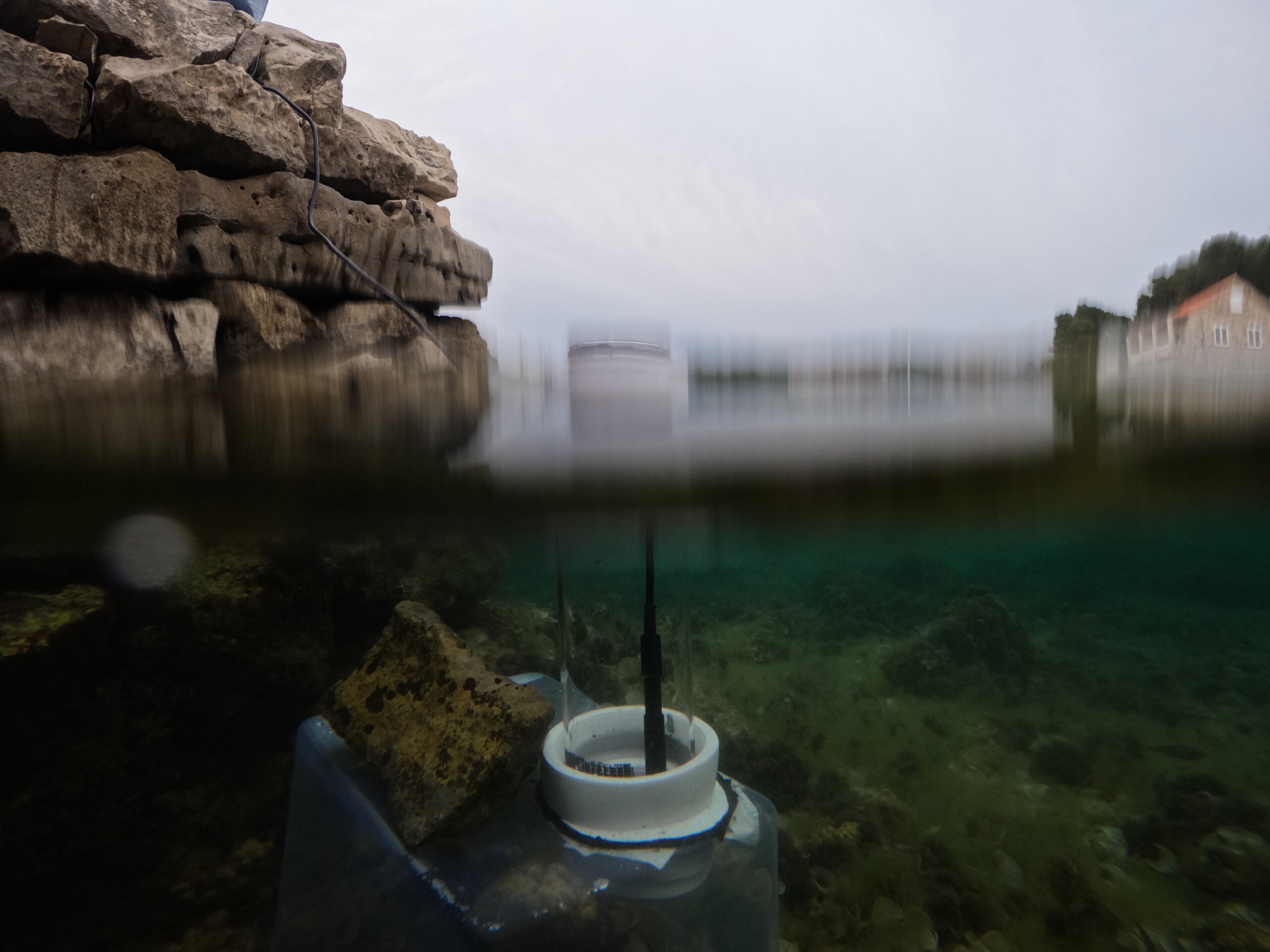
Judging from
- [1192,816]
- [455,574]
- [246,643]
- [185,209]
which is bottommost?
[1192,816]

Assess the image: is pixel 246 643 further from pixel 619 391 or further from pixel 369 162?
pixel 369 162

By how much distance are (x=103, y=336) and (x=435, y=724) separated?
4501mm

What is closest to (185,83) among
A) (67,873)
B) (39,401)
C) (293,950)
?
(39,401)

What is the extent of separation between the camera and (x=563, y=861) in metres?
4.02

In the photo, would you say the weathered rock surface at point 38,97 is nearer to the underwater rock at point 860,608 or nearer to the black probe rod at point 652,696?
the black probe rod at point 652,696

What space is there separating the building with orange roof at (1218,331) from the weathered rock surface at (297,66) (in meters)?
8.76

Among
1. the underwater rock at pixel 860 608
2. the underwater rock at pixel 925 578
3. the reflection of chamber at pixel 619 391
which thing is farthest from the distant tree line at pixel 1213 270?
the underwater rock at pixel 925 578

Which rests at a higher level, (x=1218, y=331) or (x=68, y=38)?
(x=68, y=38)

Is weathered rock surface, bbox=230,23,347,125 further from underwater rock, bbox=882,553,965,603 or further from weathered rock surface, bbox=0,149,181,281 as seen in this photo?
underwater rock, bbox=882,553,965,603

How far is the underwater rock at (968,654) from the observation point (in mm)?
11133

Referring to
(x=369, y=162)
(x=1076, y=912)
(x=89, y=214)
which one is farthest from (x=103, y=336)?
(x=1076, y=912)

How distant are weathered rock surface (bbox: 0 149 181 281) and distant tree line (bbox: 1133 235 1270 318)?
8.25 metres

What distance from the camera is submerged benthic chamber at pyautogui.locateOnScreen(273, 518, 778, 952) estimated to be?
3.82 meters

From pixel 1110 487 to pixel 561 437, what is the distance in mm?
5086
